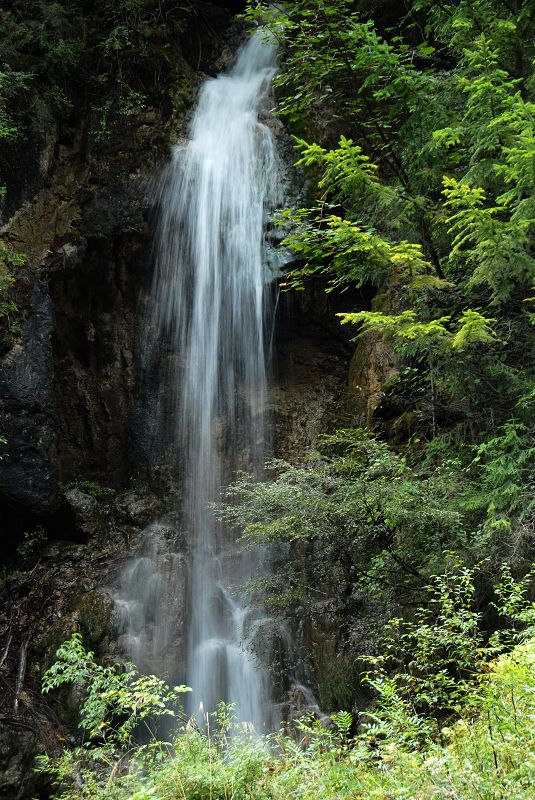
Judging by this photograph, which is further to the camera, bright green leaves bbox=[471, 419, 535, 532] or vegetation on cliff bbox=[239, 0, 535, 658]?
vegetation on cliff bbox=[239, 0, 535, 658]

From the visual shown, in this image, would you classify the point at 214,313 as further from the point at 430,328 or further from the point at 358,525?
the point at 430,328

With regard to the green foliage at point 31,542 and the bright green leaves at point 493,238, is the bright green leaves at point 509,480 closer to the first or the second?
the bright green leaves at point 493,238

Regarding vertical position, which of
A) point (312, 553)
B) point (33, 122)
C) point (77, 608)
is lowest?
point (77, 608)

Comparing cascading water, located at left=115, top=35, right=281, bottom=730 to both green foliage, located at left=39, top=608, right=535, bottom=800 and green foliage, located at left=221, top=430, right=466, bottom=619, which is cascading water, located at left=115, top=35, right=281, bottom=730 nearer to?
green foliage, located at left=221, top=430, right=466, bottom=619

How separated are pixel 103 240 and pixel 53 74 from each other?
3.67 m

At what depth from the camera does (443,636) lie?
3.29 metres

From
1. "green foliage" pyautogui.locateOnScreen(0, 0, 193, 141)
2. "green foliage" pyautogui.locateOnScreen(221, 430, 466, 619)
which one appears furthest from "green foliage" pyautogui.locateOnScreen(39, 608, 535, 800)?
"green foliage" pyautogui.locateOnScreen(0, 0, 193, 141)

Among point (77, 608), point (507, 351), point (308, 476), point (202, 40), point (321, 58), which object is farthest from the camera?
point (202, 40)

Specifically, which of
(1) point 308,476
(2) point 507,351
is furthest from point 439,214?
(1) point 308,476

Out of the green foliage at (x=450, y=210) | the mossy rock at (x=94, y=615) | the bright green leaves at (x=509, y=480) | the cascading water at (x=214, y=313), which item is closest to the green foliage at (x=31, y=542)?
the mossy rock at (x=94, y=615)

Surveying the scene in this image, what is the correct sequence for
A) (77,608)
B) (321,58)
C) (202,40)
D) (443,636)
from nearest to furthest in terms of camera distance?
(443,636) → (321,58) → (77,608) → (202,40)

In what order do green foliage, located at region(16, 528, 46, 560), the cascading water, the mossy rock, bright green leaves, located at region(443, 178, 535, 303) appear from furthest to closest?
the cascading water < green foliage, located at region(16, 528, 46, 560) < the mossy rock < bright green leaves, located at region(443, 178, 535, 303)

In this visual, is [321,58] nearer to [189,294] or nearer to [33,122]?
[189,294]

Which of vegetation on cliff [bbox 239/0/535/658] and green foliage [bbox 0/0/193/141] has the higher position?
green foliage [bbox 0/0/193/141]
